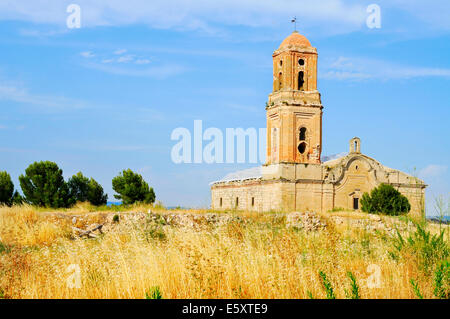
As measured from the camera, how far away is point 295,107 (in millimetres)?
38594

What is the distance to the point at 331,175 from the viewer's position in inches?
1499

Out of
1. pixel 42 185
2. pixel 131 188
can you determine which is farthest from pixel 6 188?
pixel 131 188

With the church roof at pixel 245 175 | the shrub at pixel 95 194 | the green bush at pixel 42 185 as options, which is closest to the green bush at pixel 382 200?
the church roof at pixel 245 175

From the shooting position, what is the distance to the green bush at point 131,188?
3262cm

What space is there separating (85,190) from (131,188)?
298cm

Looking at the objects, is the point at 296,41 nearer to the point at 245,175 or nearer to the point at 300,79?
the point at 300,79

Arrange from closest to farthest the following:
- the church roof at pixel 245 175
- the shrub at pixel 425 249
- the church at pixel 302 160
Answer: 1. the shrub at pixel 425 249
2. the church at pixel 302 160
3. the church roof at pixel 245 175

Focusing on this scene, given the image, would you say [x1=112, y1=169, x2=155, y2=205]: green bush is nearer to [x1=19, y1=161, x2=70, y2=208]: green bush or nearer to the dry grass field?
[x1=19, y1=161, x2=70, y2=208]: green bush

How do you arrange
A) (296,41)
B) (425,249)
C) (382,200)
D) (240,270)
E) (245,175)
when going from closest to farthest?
(240,270), (425,249), (382,200), (296,41), (245,175)

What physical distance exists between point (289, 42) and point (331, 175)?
11.0 m

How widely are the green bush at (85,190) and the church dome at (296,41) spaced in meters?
18.2

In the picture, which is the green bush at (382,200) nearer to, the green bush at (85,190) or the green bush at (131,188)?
the green bush at (131,188)
